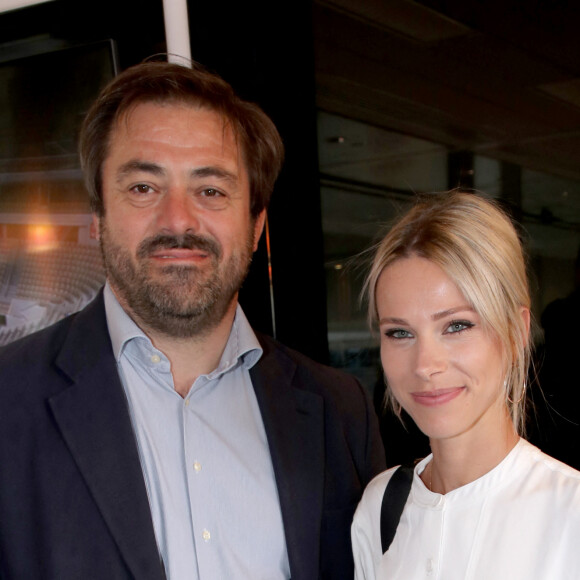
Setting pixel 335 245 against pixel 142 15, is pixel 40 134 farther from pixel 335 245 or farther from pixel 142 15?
pixel 335 245

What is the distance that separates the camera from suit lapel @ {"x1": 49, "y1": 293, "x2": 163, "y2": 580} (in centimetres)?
159

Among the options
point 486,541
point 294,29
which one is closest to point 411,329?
point 486,541

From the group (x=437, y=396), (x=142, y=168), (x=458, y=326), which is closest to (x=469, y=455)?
(x=437, y=396)

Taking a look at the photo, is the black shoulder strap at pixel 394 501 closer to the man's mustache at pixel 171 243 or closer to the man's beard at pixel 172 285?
the man's beard at pixel 172 285

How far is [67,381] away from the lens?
68.1 inches

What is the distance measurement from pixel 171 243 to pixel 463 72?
89 cm

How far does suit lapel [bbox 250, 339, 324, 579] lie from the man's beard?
22cm

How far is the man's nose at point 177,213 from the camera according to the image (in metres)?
1.82

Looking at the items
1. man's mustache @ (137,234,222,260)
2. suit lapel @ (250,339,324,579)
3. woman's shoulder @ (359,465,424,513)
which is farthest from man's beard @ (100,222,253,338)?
woman's shoulder @ (359,465,424,513)

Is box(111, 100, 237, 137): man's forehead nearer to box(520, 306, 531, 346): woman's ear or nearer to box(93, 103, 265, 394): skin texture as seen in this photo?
box(93, 103, 265, 394): skin texture

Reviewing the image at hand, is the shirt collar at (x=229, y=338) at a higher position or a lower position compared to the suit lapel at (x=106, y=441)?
higher

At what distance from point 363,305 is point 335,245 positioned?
0.19m

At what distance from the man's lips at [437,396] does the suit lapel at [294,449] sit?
0.38 m

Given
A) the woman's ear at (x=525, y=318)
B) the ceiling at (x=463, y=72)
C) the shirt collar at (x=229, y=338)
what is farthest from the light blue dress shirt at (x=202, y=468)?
the ceiling at (x=463, y=72)
